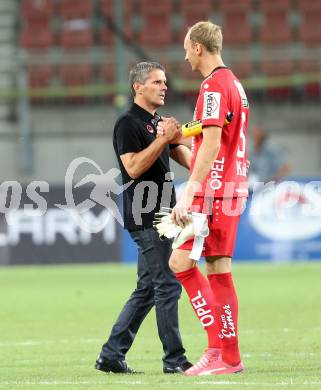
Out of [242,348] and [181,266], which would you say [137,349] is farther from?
[181,266]

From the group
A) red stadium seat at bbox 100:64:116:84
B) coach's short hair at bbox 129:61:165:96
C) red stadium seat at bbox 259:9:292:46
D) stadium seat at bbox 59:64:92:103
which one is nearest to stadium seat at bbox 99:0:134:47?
red stadium seat at bbox 100:64:116:84

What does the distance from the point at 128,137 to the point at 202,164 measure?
808mm

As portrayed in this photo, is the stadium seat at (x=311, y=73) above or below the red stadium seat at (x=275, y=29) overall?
below

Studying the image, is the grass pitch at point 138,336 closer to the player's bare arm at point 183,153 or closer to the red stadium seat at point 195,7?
the player's bare arm at point 183,153

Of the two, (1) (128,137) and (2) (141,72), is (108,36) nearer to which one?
(2) (141,72)

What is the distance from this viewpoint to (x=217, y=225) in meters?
7.50

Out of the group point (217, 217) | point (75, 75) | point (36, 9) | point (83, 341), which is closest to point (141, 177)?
point (217, 217)

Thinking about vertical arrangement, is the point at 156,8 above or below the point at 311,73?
above

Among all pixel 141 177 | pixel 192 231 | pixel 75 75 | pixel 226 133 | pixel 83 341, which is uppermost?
pixel 226 133

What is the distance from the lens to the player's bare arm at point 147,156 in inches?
301

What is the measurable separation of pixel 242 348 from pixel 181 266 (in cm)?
207

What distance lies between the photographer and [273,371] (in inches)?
304

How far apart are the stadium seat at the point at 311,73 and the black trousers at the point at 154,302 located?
58.1 feet

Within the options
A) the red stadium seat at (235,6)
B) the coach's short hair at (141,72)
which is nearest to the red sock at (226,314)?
the coach's short hair at (141,72)
